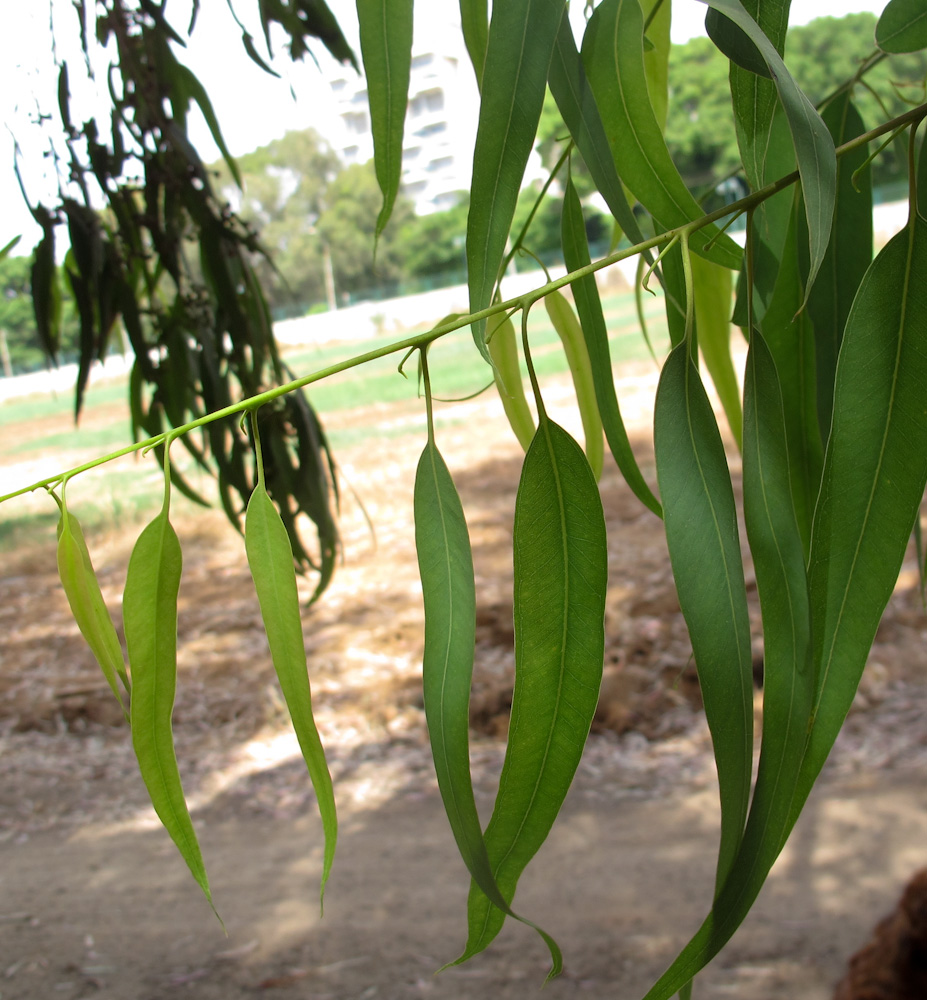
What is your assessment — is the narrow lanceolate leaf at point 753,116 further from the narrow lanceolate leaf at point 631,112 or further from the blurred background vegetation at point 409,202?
the blurred background vegetation at point 409,202

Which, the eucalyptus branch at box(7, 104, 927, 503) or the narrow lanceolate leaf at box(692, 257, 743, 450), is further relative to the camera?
the narrow lanceolate leaf at box(692, 257, 743, 450)

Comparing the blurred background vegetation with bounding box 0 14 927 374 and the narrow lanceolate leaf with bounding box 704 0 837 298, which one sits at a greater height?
the blurred background vegetation with bounding box 0 14 927 374

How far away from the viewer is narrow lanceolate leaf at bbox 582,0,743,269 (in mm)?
445

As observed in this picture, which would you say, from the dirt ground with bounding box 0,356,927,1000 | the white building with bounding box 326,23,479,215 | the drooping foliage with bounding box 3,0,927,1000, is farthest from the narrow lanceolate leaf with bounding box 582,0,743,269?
the white building with bounding box 326,23,479,215

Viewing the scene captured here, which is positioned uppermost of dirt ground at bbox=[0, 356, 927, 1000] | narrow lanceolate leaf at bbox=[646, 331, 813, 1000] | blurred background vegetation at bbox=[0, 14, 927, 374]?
blurred background vegetation at bbox=[0, 14, 927, 374]

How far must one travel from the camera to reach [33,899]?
174 centimetres

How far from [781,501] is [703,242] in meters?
0.15

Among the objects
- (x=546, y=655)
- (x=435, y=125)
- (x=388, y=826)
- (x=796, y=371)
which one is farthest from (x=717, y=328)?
(x=435, y=125)

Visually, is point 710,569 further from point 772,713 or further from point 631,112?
point 631,112

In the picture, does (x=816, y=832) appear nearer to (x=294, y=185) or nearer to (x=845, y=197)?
(x=845, y=197)

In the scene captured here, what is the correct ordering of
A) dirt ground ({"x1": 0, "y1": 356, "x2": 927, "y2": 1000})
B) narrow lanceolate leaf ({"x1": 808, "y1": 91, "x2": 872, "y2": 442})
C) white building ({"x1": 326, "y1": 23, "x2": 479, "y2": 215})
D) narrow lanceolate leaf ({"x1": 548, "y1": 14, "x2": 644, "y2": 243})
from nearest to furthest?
narrow lanceolate leaf ({"x1": 548, "y1": 14, "x2": 644, "y2": 243}) → narrow lanceolate leaf ({"x1": 808, "y1": 91, "x2": 872, "y2": 442}) → dirt ground ({"x1": 0, "y1": 356, "x2": 927, "y2": 1000}) → white building ({"x1": 326, "y1": 23, "x2": 479, "y2": 215})

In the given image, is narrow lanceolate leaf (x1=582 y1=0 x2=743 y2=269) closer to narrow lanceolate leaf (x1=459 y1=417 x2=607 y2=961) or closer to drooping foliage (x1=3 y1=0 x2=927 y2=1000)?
drooping foliage (x1=3 y1=0 x2=927 y2=1000)

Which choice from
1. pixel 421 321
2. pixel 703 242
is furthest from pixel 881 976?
pixel 421 321

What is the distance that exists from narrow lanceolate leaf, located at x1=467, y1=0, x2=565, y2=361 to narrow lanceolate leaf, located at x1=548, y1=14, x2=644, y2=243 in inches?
1.2
